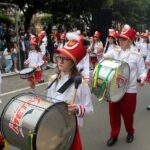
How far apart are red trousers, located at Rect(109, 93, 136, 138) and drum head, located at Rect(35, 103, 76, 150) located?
2.14 metres

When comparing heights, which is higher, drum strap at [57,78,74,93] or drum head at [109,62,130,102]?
drum strap at [57,78,74,93]

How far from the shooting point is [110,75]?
5270mm

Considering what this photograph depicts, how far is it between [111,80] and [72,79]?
1338 millimetres

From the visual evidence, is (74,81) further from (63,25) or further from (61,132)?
(63,25)

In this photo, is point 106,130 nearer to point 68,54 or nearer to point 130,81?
point 130,81

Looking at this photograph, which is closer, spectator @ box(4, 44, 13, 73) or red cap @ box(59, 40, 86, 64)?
red cap @ box(59, 40, 86, 64)

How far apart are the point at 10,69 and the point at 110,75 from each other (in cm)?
997

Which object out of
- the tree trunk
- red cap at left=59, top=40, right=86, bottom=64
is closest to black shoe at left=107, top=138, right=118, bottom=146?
red cap at left=59, top=40, right=86, bottom=64

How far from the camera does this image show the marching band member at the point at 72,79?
12.9 feet

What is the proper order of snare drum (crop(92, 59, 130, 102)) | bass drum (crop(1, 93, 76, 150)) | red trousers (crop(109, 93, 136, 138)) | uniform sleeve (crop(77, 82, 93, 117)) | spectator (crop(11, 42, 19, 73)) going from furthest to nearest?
spectator (crop(11, 42, 19, 73))
red trousers (crop(109, 93, 136, 138))
snare drum (crop(92, 59, 130, 102))
uniform sleeve (crop(77, 82, 93, 117))
bass drum (crop(1, 93, 76, 150))

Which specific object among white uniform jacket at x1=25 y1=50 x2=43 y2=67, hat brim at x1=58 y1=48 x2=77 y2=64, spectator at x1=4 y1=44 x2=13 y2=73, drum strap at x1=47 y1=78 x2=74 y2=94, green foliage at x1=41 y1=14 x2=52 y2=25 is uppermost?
hat brim at x1=58 y1=48 x2=77 y2=64

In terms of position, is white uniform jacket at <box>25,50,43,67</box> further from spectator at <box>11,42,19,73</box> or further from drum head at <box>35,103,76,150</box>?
drum head at <box>35,103,76,150</box>

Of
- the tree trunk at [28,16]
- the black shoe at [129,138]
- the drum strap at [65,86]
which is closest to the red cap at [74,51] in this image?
the drum strap at [65,86]

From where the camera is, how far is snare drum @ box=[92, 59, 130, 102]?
17.2ft
